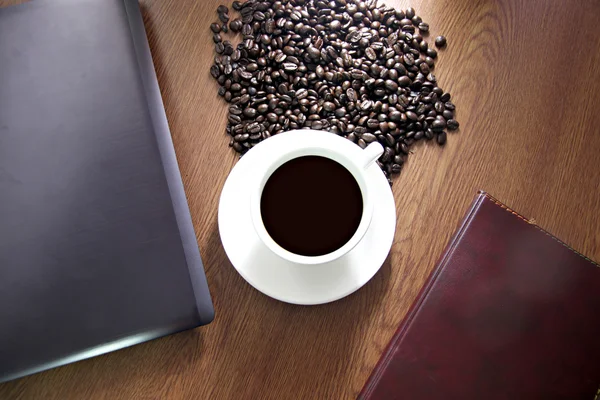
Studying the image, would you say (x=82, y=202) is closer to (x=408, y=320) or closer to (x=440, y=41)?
(x=408, y=320)

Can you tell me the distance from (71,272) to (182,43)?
48 centimetres

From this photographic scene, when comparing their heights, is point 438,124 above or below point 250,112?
above

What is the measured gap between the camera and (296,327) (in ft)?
2.86

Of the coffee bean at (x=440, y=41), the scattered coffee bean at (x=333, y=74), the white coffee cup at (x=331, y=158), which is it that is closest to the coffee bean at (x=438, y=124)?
the scattered coffee bean at (x=333, y=74)

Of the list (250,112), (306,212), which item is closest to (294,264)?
(306,212)

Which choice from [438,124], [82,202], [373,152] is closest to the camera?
[373,152]

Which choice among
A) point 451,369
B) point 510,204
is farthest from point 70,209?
point 510,204

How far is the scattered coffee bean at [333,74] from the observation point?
2.97 feet

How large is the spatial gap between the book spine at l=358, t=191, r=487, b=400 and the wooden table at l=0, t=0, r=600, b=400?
0.07m

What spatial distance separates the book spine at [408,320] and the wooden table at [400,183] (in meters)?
0.07

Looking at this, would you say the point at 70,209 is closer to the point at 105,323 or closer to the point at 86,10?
the point at 105,323

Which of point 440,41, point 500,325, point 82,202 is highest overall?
point 440,41

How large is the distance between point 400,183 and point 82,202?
0.56 m

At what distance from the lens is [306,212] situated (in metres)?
0.71
